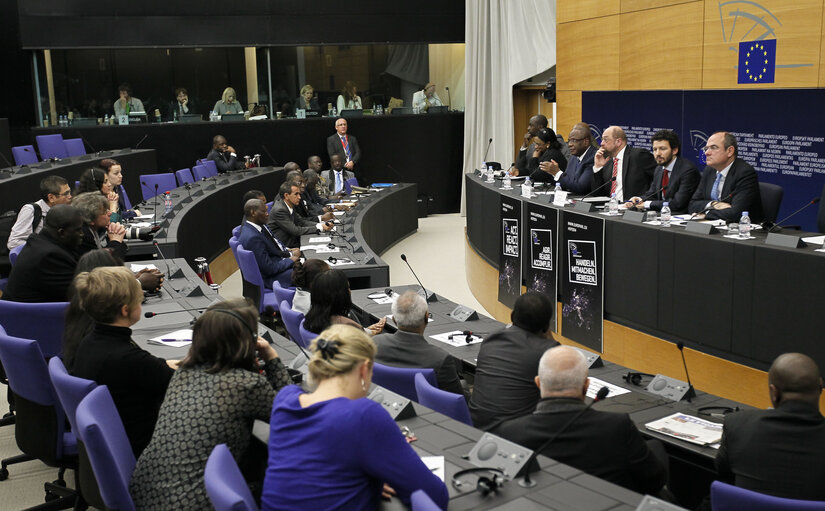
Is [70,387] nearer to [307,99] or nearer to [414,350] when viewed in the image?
[414,350]

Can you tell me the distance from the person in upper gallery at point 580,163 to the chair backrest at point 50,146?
8039mm

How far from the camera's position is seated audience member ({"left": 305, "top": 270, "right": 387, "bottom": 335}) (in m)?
4.07

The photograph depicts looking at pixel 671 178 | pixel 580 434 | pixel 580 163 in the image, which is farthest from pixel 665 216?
pixel 580 434

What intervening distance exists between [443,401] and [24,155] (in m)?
10.0

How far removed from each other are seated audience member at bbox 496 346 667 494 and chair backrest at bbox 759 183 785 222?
3.38m

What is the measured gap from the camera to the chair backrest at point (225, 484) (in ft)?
6.61

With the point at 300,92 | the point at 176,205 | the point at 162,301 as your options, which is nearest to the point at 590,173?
the point at 162,301

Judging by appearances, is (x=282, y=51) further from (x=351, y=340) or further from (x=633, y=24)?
(x=351, y=340)

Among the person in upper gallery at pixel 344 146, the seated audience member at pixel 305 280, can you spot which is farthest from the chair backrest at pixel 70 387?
the person in upper gallery at pixel 344 146

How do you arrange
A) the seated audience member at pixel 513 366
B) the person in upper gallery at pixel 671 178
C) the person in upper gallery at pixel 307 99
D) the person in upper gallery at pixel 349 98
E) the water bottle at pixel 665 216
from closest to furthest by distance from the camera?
the seated audience member at pixel 513 366 < the water bottle at pixel 665 216 < the person in upper gallery at pixel 671 178 < the person in upper gallery at pixel 307 99 < the person in upper gallery at pixel 349 98

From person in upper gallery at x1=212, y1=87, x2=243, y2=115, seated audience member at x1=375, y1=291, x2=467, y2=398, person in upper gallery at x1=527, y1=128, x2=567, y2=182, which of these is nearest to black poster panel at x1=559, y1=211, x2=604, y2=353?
person in upper gallery at x1=527, y1=128, x2=567, y2=182

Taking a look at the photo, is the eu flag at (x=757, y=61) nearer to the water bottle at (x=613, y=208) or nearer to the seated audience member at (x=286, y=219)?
the water bottle at (x=613, y=208)

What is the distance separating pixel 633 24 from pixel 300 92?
6.31 meters

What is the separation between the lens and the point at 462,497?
2266 mm
